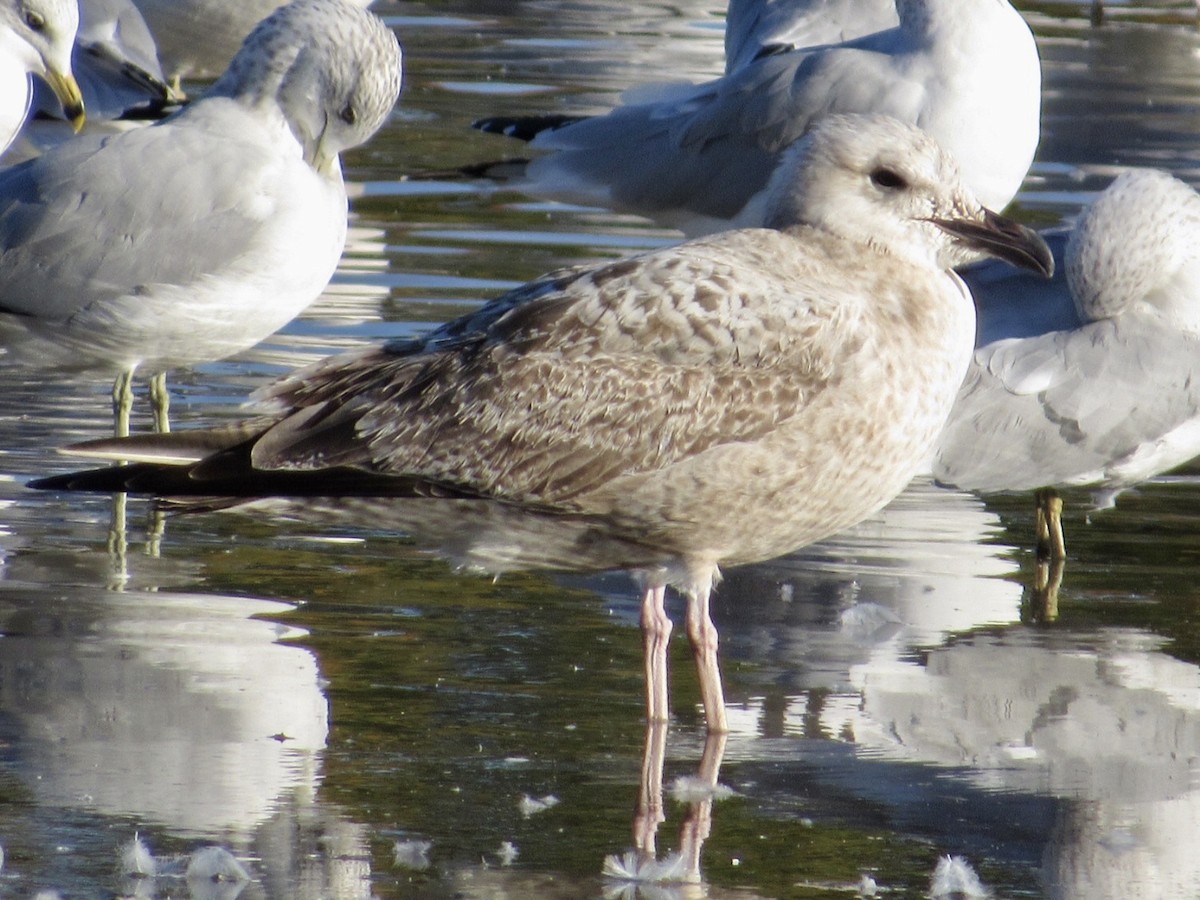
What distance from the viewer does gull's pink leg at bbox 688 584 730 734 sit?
4.89m

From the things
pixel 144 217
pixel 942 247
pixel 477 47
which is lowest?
pixel 477 47

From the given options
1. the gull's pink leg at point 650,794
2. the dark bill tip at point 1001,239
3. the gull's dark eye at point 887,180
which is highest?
the gull's dark eye at point 887,180

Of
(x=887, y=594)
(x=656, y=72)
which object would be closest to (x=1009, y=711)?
(x=887, y=594)

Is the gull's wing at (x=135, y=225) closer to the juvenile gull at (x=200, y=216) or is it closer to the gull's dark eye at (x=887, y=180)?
the juvenile gull at (x=200, y=216)

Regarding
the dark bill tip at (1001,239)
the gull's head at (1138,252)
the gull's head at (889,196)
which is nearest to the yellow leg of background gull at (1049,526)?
the gull's head at (1138,252)

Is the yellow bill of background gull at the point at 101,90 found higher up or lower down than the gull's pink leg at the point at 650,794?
higher up

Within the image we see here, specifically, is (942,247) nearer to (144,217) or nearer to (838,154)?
(838,154)

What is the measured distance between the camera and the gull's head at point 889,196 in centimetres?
505

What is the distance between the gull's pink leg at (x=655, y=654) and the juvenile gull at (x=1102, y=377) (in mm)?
1749

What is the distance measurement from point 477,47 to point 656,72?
217cm

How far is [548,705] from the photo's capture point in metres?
5.04

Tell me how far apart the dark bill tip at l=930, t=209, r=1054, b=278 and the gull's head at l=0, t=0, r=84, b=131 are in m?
4.20

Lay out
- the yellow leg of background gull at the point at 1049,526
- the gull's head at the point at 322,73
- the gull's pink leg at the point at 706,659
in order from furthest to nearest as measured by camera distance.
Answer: the gull's head at the point at 322,73
the yellow leg of background gull at the point at 1049,526
the gull's pink leg at the point at 706,659

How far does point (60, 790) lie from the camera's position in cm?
439
